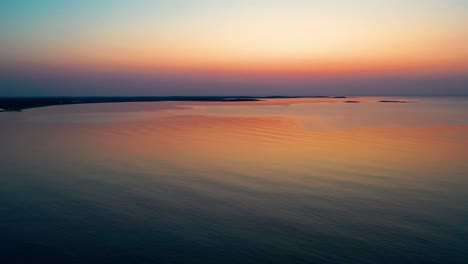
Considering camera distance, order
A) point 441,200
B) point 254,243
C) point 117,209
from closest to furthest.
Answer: point 254,243
point 117,209
point 441,200

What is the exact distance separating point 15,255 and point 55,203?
3009mm

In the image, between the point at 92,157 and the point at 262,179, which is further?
the point at 92,157

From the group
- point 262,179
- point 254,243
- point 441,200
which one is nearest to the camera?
point 254,243

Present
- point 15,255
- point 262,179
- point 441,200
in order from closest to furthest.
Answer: point 15,255, point 441,200, point 262,179

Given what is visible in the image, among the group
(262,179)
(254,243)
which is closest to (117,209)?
(254,243)

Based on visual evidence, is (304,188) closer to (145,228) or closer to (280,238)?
(280,238)

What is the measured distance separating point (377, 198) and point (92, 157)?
11.3m

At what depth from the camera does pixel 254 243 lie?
279 inches

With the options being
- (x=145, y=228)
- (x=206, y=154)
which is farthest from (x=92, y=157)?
(x=145, y=228)

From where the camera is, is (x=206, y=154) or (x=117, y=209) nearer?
(x=117, y=209)

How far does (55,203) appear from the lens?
942cm

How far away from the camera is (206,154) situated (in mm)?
16875

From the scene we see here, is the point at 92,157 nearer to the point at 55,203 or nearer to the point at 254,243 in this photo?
the point at 55,203

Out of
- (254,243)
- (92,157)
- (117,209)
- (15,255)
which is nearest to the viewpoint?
(15,255)
